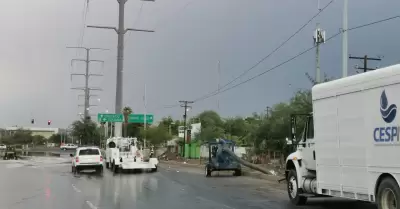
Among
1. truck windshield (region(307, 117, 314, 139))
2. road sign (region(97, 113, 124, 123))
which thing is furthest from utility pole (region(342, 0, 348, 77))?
road sign (region(97, 113, 124, 123))

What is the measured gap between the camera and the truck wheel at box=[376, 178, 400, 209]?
33.9 feet

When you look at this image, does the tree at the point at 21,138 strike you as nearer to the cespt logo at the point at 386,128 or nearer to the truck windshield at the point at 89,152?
the truck windshield at the point at 89,152

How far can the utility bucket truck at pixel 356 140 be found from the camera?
34.4ft

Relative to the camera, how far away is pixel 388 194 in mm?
10703

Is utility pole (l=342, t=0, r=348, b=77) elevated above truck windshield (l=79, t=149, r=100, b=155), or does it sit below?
above

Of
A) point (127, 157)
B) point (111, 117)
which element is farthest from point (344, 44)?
point (111, 117)

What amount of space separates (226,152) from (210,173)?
2.00 m

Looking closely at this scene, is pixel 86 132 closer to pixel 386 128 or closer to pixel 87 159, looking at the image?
pixel 87 159

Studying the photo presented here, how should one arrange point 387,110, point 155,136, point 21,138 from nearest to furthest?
point 387,110, point 155,136, point 21,138

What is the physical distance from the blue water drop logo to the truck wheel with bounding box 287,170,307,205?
528 cm

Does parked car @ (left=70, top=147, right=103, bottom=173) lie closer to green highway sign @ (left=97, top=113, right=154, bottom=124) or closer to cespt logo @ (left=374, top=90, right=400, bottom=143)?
green highway sign @ (left=97, top=113, right=154, bottom=124)

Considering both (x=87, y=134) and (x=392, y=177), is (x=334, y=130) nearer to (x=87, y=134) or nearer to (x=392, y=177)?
(x=392, y=177)

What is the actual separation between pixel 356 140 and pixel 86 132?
95.1 meters

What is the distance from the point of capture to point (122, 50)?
178 ft
